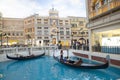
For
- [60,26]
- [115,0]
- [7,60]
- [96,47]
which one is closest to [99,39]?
[96,47]

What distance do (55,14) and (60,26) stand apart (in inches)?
104

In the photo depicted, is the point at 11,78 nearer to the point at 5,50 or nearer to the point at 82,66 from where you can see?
the point at 82,66

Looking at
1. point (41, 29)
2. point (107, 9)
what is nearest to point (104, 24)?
point (107, 9)

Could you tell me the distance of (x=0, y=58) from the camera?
60.5 ft

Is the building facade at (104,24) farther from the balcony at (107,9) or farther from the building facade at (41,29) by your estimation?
the building facade at (41,29)

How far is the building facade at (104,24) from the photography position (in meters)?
13.0

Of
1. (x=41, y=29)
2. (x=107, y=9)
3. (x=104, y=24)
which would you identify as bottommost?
(x=104, y=24)

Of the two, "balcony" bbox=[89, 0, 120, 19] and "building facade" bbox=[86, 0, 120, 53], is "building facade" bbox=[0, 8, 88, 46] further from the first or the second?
"balcony" bbox=[89, 0, 120, 19]

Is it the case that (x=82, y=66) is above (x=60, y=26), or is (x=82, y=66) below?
below

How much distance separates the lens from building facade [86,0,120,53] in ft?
42.7

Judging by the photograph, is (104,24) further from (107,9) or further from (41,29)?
(41,29)

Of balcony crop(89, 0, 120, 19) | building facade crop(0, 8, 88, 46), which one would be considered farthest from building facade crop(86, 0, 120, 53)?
building facade crop(0, 8, 88, 46)

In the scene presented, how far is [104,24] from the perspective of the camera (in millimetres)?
14305

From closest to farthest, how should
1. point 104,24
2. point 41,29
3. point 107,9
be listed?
point 107,9 → point 104,24 → point 41,29
